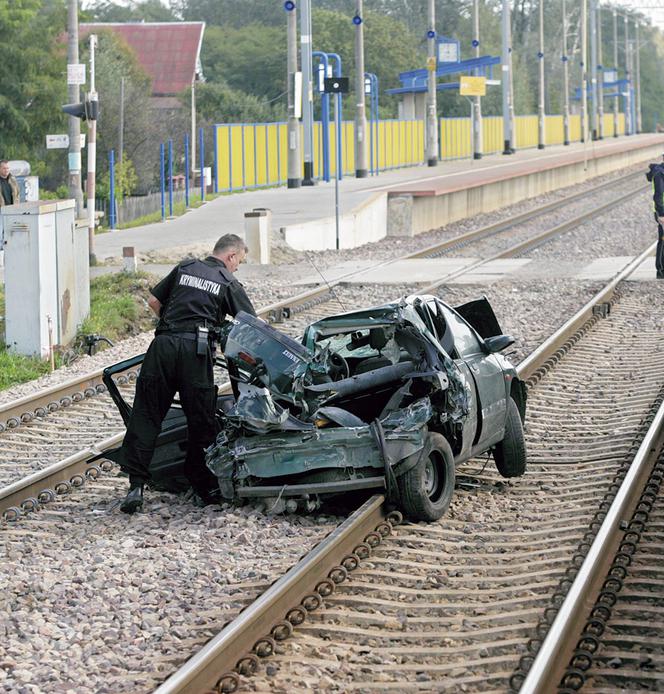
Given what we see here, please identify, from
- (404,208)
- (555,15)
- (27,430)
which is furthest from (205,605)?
(555,15)

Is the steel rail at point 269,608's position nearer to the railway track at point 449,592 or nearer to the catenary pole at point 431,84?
the railway track at point 449,592

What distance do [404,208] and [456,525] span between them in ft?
92.0

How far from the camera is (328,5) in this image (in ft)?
394

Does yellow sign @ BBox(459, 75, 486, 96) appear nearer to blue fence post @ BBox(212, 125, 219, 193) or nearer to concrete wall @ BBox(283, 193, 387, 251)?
blue fence post @ BBox(212, 125, 219, 193)

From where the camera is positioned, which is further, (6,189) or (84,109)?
(6,189)

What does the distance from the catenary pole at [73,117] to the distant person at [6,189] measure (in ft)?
3.04

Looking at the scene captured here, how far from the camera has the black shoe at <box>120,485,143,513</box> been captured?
9414mm

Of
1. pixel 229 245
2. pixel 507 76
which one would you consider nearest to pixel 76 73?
pixel 229 245

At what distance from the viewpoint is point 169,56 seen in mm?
79188

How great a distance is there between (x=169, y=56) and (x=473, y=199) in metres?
39.7

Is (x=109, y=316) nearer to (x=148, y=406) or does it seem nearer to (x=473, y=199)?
(x=148, y=406)

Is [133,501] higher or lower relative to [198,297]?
lower

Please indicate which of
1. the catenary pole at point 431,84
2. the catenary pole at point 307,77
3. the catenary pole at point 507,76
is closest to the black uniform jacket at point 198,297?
the catenary pole at point 307,77

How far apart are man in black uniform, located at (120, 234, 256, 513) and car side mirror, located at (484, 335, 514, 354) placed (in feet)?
6.01
